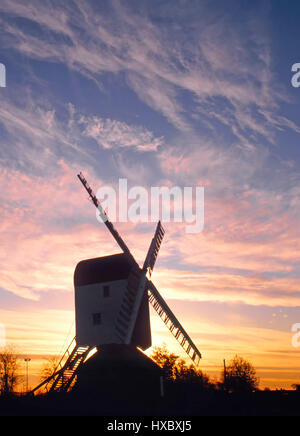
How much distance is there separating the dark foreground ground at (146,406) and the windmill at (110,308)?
2.41 metres

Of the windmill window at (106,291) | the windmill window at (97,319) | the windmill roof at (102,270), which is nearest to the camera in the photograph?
the windmill window at (97,319)

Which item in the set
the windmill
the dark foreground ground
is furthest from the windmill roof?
the dark foreground ground

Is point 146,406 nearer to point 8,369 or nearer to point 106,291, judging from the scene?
point 106,291

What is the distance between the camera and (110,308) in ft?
111

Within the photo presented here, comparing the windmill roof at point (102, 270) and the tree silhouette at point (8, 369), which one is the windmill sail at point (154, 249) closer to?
the windmill roof at point (102, 270)

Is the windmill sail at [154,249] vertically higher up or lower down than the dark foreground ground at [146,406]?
higher up

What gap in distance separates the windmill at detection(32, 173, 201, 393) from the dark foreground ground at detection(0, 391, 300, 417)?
2.41m

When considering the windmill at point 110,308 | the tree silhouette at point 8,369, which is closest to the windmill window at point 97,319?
the windmill at point 110,308

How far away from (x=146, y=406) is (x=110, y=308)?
747 cm

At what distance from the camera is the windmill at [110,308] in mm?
33188

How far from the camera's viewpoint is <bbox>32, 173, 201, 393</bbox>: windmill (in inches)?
1307

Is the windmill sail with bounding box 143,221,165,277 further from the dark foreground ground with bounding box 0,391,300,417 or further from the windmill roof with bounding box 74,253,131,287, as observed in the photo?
the dark foreground ground with bounding box 0,391,300,417
